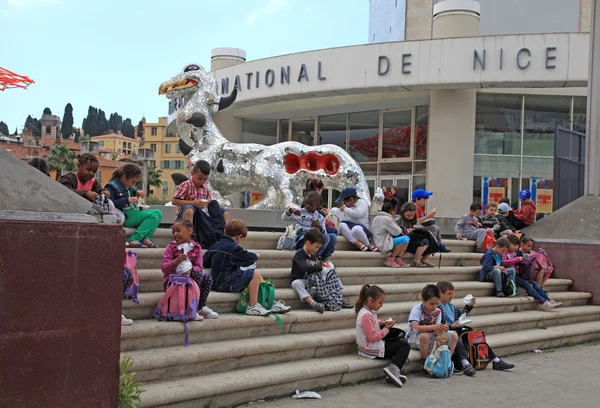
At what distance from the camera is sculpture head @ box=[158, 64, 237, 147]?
40.1ft

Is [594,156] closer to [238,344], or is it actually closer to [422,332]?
[422,332]

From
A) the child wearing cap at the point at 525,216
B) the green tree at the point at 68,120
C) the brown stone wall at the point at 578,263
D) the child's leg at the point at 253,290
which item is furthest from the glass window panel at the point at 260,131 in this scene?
the green tree at the point at 68,120

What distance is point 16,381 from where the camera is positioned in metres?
4.07

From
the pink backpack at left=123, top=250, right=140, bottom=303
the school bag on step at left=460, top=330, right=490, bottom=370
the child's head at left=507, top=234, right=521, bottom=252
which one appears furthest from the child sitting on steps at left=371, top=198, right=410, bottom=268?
the pink backpack at left=123, top=250, right=140, bottom=303

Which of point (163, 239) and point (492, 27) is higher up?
point (492, 27)

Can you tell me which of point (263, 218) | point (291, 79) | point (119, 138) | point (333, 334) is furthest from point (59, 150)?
point (119, 138)

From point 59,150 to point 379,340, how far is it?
58.9 meters

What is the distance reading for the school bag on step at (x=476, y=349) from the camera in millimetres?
7254

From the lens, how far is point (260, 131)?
2980cm

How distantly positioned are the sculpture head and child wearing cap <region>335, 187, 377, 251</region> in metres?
3.18

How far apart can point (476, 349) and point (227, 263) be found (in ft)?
9.29

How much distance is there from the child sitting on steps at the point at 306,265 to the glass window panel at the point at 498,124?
711 inches

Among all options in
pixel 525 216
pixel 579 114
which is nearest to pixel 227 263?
pixel 525 216

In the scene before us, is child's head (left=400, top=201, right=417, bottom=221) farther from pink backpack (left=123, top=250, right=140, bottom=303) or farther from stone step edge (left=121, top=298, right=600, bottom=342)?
pink backpack (left=123, top=250, right=140, bottom=303)
